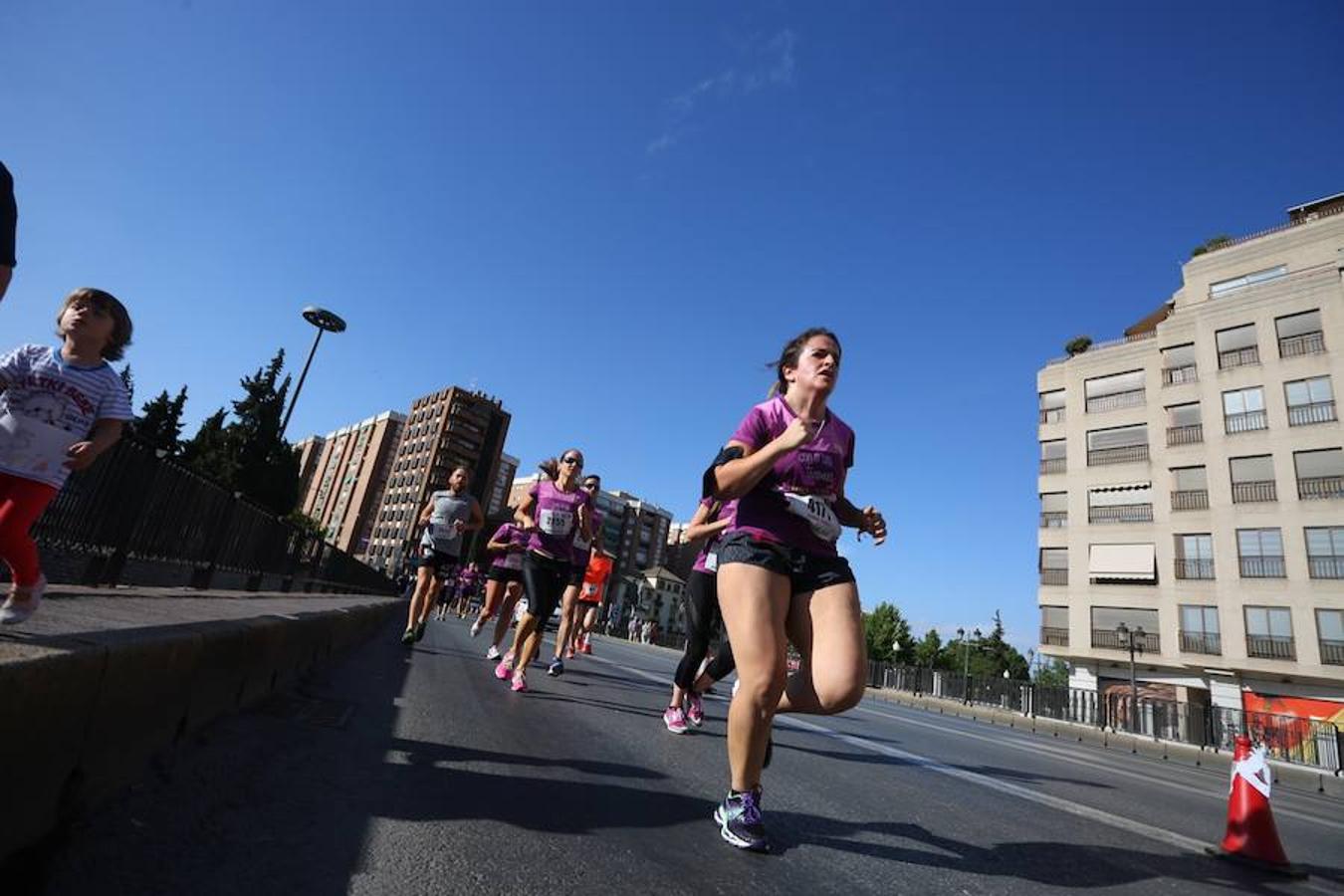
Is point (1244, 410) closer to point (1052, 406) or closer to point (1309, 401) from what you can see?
point (1309, 401)

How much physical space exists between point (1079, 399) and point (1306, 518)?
10.7 metres

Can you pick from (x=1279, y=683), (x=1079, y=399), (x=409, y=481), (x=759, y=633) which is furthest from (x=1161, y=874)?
(x=409, y=481)

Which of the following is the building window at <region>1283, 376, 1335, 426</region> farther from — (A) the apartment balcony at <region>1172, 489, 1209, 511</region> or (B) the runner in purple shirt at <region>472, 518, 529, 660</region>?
(B) the runner in purple shirt at <region>472, 518, 529, 660</region>

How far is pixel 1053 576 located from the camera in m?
34.1

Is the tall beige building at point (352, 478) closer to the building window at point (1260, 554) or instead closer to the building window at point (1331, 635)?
the building window at point (1260, 554)

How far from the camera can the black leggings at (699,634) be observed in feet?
16.8

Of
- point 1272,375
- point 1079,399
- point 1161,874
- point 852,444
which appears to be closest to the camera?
point 1161,874

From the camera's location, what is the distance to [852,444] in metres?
3.33

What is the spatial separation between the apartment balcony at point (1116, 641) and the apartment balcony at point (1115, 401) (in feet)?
35.1

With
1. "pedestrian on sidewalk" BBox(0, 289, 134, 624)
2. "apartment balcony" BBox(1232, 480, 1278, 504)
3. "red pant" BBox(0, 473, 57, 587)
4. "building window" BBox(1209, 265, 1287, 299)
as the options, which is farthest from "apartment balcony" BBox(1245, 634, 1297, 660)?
"red pant" BBox(0, 473, 57, 587)

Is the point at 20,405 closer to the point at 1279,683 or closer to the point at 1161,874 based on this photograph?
the point at 1161,874

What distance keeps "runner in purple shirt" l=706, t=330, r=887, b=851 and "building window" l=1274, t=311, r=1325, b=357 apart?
117 feet

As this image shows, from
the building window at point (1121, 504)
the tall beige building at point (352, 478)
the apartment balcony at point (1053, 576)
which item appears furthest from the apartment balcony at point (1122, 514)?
the tall beige building at point (352, 478)

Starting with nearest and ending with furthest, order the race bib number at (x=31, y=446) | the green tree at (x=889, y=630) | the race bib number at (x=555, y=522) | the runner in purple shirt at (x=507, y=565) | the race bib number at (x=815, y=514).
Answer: the race bib number at (x=815, y=514)
the race bib number at (x=31, y=446)
the race bib number at (x=555, y=522)
the runner in purple shirt at (x=507, y=565)
the green tree at (x=889, y=630)
